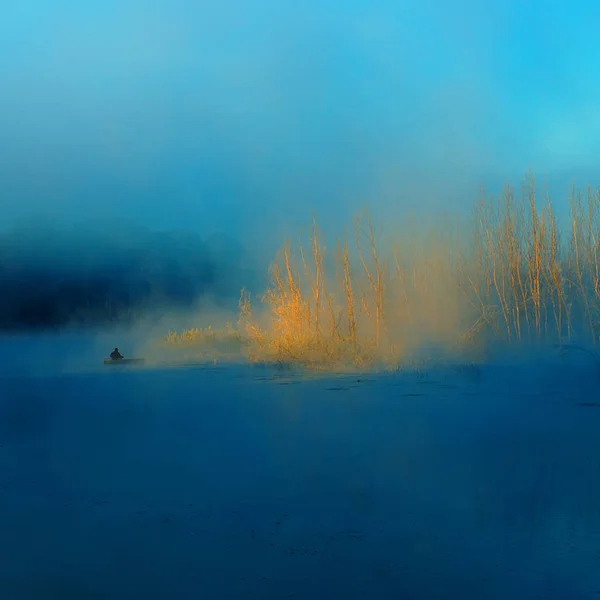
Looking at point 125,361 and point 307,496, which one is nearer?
point 307,496

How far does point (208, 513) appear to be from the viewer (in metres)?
3.00

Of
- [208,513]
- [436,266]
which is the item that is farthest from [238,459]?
[436,266]

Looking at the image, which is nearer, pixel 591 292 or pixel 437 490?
pixel 437 490

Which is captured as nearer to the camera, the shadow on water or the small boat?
the shadow on water

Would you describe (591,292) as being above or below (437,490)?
above

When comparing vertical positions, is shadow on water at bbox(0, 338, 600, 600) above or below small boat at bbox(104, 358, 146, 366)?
below

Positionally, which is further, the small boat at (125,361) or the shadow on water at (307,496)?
the small boat at (125,361)

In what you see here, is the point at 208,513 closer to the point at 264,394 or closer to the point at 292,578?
the point at 292,578

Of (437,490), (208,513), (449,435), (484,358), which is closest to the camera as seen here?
(208,513)

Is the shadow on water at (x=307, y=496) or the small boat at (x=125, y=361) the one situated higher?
the small boat at (x=125, y=361)

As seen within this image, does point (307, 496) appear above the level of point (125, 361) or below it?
below

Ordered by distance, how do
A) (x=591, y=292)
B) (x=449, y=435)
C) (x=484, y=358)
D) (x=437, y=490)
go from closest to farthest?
1. (x=437, y=490)
2. (x=449, y=435)
3. (x=484, y=358)
4. (x=591, y=292)

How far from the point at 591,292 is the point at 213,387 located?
188 inches

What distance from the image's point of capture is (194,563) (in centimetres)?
248
